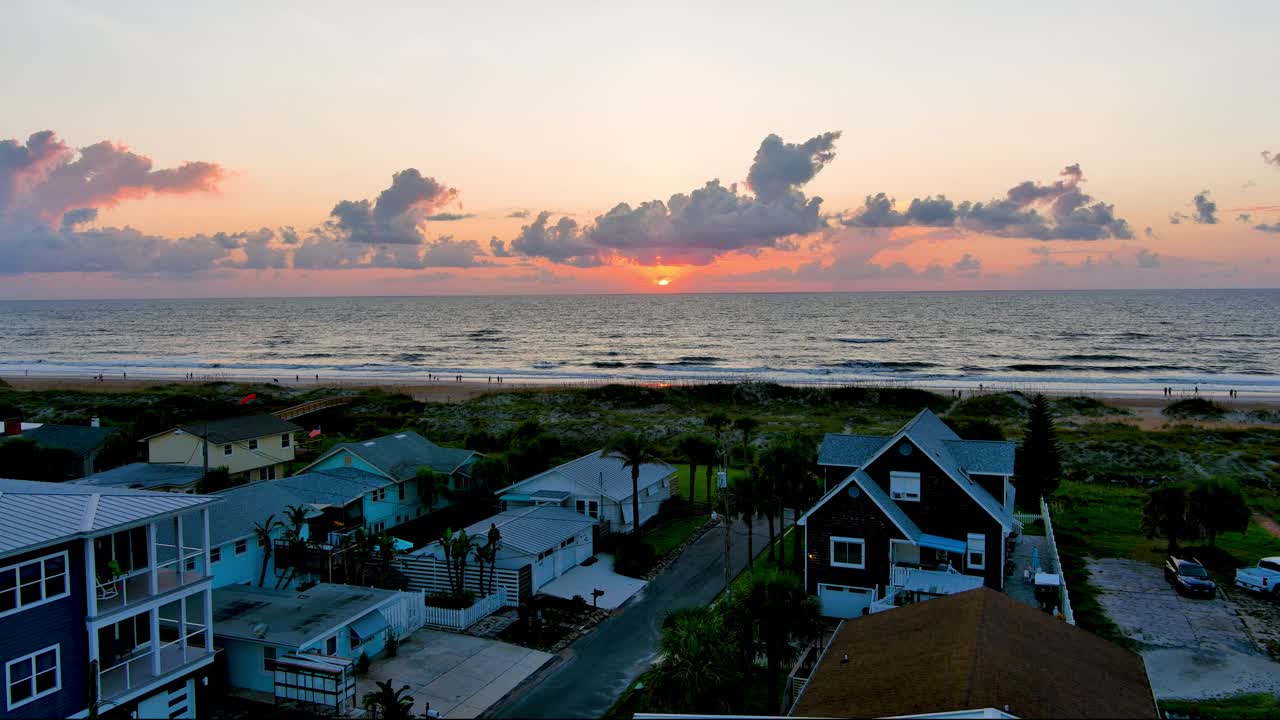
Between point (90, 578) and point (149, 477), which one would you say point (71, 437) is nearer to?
point (149, 477)

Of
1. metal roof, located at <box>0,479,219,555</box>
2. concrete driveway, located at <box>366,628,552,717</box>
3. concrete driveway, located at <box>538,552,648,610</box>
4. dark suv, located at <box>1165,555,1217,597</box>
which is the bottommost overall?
concrete driveway, located at <box>538,552,648,610</box>

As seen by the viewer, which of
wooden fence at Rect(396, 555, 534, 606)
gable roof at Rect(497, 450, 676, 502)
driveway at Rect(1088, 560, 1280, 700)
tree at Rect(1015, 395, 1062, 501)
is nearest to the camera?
driveway at Rect(1088, 560, 1280, 700)

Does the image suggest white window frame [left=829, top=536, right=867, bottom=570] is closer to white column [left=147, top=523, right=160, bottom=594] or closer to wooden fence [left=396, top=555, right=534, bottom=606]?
wooden fence [left=396, top=555, right=534, bottom=606]

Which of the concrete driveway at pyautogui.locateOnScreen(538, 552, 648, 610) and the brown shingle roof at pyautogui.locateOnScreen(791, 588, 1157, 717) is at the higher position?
the brown shingle roof at pyautogui.locateOnScreen(791, 588, 1157, 717)

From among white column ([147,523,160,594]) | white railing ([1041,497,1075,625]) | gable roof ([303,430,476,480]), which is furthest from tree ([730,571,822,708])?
gable roof ([303,430,476,480])

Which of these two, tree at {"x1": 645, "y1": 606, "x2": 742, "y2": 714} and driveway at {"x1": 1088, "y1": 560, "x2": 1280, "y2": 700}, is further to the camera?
driveway at {"x1": 1088, "y1": 560, "x2": 1280, "y2": 700}

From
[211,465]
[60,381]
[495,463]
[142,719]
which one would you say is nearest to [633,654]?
[142,719]
